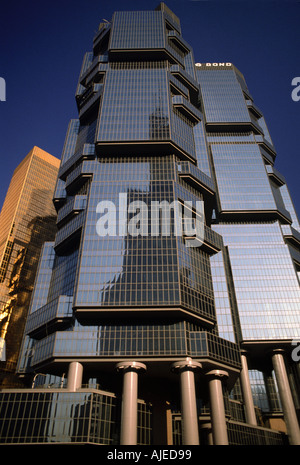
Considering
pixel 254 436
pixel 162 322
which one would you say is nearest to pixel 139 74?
pixel 162 322

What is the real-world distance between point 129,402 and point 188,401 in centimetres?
1117

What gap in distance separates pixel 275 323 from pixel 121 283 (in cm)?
5600

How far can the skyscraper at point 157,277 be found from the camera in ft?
249

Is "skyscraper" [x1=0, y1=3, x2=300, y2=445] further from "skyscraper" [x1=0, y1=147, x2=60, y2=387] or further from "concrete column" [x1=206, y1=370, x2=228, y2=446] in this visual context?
"skyscraper" [x1=0, y1=147, x2=60, y2=387]

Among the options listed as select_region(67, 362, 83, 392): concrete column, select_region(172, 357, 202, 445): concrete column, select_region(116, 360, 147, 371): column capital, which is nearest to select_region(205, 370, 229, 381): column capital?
select_region(172, 357, 202, 445): concrete column

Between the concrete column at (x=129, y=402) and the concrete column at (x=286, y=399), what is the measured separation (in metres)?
46.1

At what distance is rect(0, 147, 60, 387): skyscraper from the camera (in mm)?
149250

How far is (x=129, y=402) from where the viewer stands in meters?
70.2

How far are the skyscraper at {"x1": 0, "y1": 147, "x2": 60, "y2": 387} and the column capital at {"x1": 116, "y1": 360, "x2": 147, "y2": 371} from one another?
8240cm

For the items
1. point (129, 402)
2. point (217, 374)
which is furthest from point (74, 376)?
point (217, 374)

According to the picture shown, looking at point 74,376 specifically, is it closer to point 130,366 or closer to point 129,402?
point 130,366

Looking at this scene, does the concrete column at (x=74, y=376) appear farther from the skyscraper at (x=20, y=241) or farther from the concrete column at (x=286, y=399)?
the skyscraper at (x=20, y=241)

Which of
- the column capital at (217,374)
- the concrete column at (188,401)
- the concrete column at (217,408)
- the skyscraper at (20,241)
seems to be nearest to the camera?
the concrete column at (188,401)

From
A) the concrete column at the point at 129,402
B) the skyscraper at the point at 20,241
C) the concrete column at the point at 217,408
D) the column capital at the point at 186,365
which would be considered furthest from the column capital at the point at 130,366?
the skyscraper at the point at 20,241
